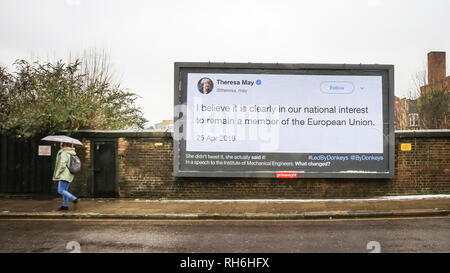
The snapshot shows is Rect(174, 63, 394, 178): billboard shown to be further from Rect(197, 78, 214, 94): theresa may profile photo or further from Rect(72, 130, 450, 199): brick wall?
Rect(72, 130, 450, 199): brick wall

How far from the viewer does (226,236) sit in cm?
698

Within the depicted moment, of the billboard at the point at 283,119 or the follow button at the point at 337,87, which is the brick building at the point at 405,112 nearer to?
the billboard at the point at 283,119

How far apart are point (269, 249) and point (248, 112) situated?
6184 mm

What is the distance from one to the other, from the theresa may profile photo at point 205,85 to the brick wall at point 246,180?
72.9 inches

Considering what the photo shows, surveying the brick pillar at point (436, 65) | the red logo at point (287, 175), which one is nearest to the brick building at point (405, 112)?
the brick pillar at point (436, 65)

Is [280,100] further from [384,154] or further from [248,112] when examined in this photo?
[384,154]

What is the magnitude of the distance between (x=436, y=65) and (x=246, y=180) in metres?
37.4

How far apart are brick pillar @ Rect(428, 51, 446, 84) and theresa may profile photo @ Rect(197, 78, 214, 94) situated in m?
35.8

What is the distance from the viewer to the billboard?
11.5 m

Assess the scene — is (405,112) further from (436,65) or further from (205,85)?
(205,85)

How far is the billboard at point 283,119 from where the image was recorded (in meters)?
11.5

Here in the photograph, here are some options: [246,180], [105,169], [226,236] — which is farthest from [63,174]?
[246,180]

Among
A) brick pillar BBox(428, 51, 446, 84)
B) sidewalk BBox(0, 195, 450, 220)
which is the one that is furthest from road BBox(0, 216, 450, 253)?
brick pillar BBox(428, 51, 446, 84)
